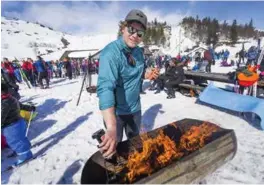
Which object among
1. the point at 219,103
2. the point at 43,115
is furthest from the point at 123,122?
the point at 43,115

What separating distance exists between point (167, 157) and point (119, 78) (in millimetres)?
1392

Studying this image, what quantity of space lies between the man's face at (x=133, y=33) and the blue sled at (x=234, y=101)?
460 centimetres

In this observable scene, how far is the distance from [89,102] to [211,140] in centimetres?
725

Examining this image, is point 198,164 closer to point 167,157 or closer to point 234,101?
point 167,157

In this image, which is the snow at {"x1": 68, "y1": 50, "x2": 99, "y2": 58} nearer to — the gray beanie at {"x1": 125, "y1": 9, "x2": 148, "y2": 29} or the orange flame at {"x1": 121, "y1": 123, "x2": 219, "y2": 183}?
the orange flame at {"x1": 121, "y1": 123, "x2": 219, "y2": 183}

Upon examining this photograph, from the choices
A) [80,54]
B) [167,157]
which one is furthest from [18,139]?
[80,54]

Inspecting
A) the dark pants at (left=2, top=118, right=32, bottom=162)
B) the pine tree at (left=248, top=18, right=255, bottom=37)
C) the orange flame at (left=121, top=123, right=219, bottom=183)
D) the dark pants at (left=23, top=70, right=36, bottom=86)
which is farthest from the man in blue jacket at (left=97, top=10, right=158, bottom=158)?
the pine tree at (left=248, top=18, right=255, bottom=37)

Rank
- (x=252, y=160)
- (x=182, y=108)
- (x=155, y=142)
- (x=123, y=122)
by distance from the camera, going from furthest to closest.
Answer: (x=182, y=108), (x=252, y=160), (x=155, y=142), (x=123, y=122)

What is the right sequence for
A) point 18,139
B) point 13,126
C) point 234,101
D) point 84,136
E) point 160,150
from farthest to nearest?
point 234,101, point 84,136, point 18,139, point 13,126, point 160,150

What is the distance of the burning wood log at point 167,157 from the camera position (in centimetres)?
285

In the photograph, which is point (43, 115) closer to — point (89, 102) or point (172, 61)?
point (89, 102)

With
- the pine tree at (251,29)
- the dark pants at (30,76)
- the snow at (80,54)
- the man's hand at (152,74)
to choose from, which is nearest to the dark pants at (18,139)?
the man's hand at (152,74)

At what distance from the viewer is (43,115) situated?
8586 mm

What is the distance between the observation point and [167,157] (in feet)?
10.5
